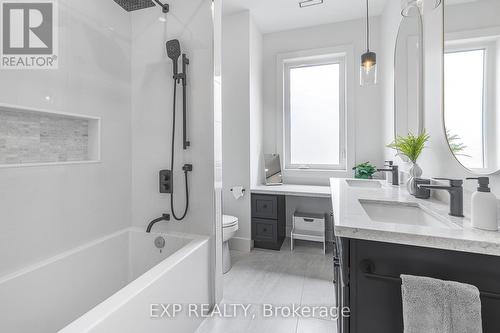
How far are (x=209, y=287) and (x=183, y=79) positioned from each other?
153 cm

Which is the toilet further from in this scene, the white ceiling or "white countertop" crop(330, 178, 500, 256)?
the white ceiling

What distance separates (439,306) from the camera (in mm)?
744

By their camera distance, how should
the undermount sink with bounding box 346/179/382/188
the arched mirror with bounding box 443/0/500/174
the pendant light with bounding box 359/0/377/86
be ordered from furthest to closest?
the undermount sink with bounding box 346/179/382/188, the pendant light with bounding box 359/0/377/86, the arched mirror with bounding box 443/0/500/174

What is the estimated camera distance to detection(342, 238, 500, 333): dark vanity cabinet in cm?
76

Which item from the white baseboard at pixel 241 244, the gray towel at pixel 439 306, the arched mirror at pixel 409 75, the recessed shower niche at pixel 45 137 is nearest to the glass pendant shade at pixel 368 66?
the arched mirror at pixel 409 75

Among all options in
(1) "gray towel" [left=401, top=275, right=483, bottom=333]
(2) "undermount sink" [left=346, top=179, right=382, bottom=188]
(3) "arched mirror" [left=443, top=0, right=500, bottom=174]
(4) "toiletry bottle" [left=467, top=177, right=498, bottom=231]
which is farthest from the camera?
(2) "undermount sink" [left=346, top=179, right=382, bottom=188]

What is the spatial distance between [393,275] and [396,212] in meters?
0.61

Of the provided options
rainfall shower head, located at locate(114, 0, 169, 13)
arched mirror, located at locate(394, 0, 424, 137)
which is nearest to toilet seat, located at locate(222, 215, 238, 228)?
arched mirror, located at locate(394, 0, 424, 137)

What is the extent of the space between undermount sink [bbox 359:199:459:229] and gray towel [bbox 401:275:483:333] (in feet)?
1.83

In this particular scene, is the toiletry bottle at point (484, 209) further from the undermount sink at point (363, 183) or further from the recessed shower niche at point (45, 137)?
the recessed shower niche at point (45, 137)

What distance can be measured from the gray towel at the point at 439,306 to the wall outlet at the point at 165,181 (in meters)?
1.61

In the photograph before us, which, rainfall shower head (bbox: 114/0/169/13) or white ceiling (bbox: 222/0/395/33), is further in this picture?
white ceiling (bbox: 222/0/395/33)

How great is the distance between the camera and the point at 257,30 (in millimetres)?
3271

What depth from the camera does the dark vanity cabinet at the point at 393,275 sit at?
0.76 m
